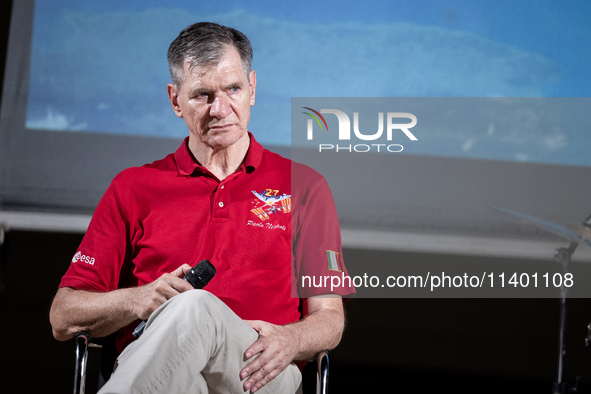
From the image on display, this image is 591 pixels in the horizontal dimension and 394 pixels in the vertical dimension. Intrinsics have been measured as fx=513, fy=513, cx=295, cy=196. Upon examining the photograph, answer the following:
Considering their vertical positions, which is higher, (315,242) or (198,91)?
(198,91)

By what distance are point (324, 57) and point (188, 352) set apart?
1847mm

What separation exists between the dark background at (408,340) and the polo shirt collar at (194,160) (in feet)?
4.48

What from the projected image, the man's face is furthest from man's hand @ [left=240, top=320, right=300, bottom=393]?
the projected image

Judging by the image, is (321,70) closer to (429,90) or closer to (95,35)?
(429,90)

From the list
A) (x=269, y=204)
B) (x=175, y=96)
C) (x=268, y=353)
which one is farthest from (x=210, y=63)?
(x=268, y=353)

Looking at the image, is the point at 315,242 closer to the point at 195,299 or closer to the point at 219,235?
the point at 219,235

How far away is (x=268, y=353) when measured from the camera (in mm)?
1048

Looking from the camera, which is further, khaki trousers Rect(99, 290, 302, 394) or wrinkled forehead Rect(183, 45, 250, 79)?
wrinkled forehead Rect(183, 45, 250, 79)

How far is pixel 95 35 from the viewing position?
8.07 ft

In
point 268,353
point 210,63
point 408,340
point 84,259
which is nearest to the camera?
point 268,353

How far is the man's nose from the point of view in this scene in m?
1.42

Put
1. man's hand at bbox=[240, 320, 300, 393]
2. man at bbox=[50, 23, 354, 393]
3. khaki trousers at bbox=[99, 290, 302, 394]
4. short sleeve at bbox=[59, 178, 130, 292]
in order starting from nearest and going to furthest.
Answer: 1. khaki trousers at bbox=[99, 290, 302, 394]
2. man's hand at bbox=[240, 320, 300, 393]
3. man at bbox=[50, 23, 354, 393]
4. short sleeve at bbox=[59, 178, 130, 292]

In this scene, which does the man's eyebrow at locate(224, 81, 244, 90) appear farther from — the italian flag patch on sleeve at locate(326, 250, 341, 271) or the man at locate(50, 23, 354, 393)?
the italian flag patch on sleeve at locate(326, 250, 341, 271)

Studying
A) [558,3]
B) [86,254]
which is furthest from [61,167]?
[558,3]
